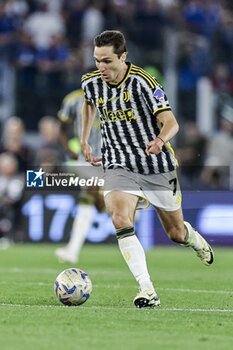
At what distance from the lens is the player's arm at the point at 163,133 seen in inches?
240

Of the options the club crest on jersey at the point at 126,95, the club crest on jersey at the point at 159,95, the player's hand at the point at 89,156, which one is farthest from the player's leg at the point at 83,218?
the club crest on jersey at the point at 159,95

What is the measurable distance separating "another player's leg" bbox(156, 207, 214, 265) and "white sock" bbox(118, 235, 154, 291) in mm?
734

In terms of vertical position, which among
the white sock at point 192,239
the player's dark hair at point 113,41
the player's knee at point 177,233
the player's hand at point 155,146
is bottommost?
the white sock at point 192,239

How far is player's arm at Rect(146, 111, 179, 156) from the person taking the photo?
610 centimetres

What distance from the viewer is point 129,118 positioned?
6.55 m

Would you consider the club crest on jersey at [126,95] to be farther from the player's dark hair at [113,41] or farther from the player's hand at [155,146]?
the player's hand at [155,146]

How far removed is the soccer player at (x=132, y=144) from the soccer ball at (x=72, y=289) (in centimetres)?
37

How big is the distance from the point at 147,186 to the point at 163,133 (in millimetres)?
647

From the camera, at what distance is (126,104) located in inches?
256

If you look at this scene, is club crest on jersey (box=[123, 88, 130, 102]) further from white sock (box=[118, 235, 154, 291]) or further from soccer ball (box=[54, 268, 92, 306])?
soccer ball (box=[54, 268, 92, 306])

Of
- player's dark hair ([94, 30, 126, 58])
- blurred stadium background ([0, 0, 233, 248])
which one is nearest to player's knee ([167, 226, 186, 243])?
player's dark hair ([94, 30, 126, 58])

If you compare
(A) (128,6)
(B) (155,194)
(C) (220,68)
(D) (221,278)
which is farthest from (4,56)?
(B) (155,194)

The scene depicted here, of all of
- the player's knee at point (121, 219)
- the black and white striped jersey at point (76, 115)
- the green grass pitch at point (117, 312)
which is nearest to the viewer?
the green grass pitch at point (117, 312)

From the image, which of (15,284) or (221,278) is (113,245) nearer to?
(221,278)
